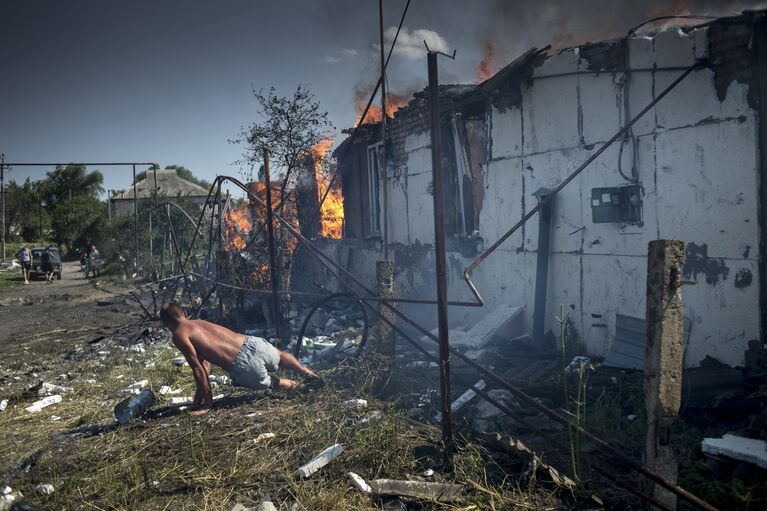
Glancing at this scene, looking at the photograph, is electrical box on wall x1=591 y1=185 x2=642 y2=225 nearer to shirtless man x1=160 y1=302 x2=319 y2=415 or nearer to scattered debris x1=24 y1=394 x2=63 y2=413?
shirtless man x1=160 y1=302 x2=319 y2=415

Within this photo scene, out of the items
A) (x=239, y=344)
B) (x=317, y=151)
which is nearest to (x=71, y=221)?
(x=317, y=151)

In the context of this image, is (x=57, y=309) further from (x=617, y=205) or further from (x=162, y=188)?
(x=162, y=188)

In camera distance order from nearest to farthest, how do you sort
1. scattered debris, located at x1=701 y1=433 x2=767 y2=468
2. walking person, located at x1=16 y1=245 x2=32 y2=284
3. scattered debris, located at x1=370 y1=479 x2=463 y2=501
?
1. scattered debris, located at x1=701 y1=433 x2=767 y2=468
2. scattered debris, located at x1=370 y1=479 x2=463 y2=501
3. walking person, located at x1=16 y1=245 x2=32 y2=284

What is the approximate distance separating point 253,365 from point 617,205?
15.1 ft

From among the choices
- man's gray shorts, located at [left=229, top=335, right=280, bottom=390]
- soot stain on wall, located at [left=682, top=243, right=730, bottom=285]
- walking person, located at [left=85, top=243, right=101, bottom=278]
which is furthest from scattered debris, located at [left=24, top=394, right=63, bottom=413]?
walking person, located at [left=85, top=243, right=101, bottom=278]

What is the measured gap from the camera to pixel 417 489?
11.7ft

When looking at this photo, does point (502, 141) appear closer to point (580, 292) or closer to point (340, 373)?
point (580, 292)

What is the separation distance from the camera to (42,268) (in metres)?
21.8

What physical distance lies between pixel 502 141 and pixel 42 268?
21576mm

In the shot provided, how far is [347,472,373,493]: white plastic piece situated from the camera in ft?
11.9

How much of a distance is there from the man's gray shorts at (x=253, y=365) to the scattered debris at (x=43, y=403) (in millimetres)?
2420

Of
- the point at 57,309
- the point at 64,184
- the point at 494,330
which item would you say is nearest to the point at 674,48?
the point at 494,330

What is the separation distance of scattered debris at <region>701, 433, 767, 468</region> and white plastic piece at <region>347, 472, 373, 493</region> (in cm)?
238

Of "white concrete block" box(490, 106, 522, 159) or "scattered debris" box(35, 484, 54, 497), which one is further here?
"white concrete block" box(490, 106, 522, 159)
